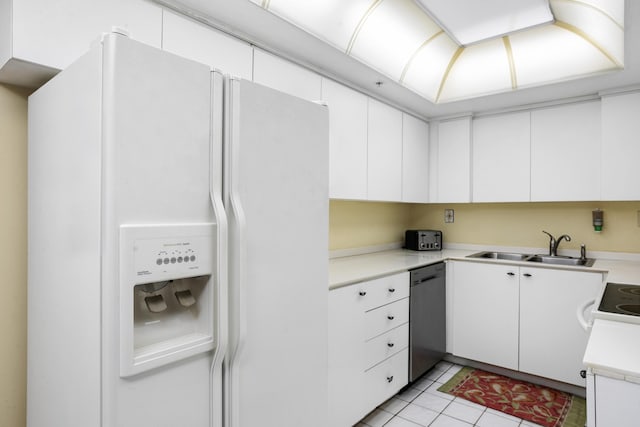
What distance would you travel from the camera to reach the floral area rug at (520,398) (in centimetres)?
243

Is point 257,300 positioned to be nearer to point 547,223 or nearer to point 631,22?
point 631,22

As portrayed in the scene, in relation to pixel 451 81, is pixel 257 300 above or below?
below

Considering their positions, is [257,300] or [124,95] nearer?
[124,95]

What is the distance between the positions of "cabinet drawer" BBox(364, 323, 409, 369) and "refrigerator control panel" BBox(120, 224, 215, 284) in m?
1.46

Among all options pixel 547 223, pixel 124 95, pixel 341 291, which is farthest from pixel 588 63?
pixel 124 95

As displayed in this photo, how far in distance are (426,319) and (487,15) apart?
85.6 inches

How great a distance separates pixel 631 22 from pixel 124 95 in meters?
2.27

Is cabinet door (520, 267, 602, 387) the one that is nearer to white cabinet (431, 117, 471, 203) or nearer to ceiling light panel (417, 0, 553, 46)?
white cabinet (431, 117, 471, 203)

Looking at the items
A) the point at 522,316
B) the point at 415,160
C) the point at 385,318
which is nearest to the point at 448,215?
the point at 415,160

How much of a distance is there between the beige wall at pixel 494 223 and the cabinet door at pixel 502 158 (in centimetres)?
27

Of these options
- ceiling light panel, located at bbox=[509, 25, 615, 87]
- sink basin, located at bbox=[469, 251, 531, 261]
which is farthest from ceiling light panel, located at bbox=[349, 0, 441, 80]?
sink basin, located at bbox=[469, 251, 531, 261]

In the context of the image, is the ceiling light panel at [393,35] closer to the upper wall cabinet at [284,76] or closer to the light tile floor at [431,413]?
the upper wall cabinet at [284,76]

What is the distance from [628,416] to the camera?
1014 mm

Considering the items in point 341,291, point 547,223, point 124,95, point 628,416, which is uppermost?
point 124,95
